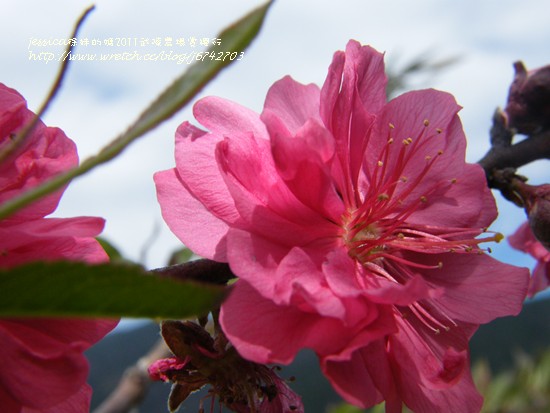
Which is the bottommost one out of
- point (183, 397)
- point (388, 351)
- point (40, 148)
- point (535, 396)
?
point (535, 396)

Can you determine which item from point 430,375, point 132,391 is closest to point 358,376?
point 430,375

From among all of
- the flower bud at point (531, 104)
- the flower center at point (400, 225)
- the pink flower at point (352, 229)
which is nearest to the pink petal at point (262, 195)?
the pink flower at point (352, 229)

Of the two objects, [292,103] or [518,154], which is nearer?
[292,103]

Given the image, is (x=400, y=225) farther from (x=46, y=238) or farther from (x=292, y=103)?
(x=46, y=238)

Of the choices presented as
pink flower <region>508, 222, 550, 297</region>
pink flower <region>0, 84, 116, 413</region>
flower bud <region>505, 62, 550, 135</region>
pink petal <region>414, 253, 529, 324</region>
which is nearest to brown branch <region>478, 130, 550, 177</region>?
flower bud <region>505, 62, 550, 135</region>

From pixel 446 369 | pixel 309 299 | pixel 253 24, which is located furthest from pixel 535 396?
pixel 253 24

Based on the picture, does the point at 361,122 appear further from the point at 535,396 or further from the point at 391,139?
the point at 535,396

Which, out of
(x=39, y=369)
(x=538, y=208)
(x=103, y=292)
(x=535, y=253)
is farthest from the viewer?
(x=535, y=253)
